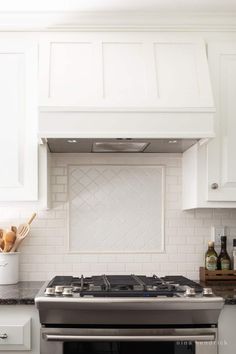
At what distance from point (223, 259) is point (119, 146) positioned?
2.99 feet

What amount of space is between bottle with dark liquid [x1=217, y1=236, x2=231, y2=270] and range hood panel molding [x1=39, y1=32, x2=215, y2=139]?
2.58 feet

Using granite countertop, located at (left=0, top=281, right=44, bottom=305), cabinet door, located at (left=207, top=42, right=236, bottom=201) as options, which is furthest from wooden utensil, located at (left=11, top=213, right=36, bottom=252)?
cabinet door, located at (left=207, top=42, right=236, bottom=201)

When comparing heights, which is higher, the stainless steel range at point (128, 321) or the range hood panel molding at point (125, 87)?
the range hood panel molding at point (125, 87)

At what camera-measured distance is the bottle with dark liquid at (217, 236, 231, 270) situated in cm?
328

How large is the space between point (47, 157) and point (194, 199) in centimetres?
85

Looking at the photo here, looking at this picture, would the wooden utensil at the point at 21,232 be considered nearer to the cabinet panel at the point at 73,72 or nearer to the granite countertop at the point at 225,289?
the cabinet panel at the point at 73,72

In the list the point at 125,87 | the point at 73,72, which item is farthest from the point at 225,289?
the point at 73,72

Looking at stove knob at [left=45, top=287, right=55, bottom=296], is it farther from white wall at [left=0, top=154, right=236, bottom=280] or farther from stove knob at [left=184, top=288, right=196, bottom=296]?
white wall at [left=0, top=154, right=236, bottom=280]

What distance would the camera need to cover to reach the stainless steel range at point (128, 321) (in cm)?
252

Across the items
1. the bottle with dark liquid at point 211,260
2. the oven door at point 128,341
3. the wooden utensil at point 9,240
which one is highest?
the wooden utensil at point 9,240

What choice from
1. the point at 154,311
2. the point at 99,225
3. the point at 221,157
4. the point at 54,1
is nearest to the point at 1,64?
the point at 54,1

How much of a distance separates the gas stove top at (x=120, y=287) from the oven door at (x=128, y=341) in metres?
0.16

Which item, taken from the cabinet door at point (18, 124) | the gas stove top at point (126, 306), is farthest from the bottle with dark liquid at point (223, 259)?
the cabinet door at point (18, 124)

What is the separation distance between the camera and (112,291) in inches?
103
